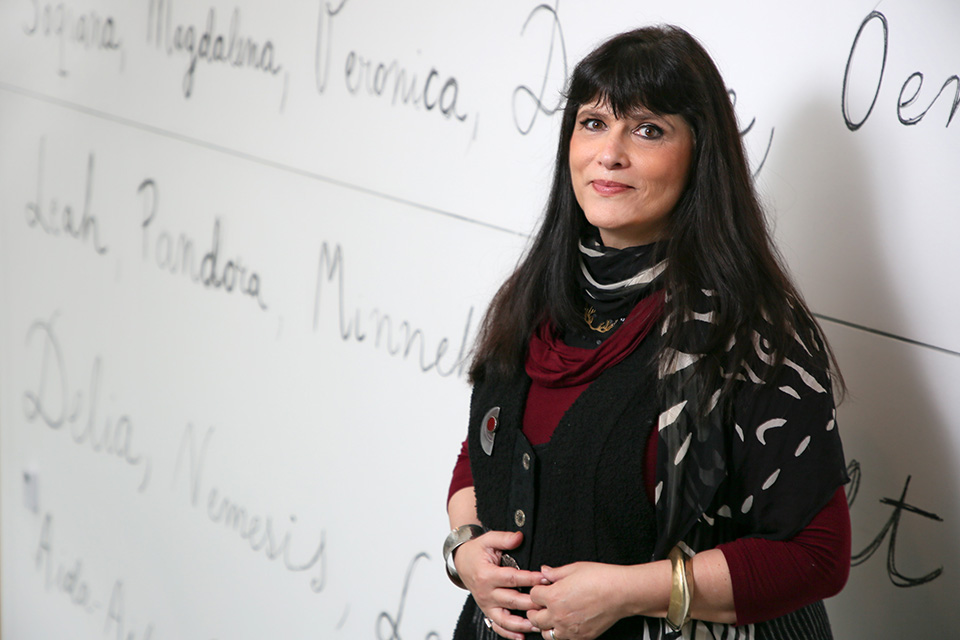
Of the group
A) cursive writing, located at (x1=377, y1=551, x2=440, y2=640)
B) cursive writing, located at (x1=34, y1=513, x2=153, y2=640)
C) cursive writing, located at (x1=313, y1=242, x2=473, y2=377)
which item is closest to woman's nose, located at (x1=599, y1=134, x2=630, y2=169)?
cursive writing, located at (x1=313, y1=242, x2=473, y2=377)

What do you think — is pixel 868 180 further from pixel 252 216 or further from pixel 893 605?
pixel 252 216

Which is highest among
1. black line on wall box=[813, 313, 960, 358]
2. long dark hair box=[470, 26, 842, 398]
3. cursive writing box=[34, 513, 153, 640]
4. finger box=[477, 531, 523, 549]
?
long dark hair box=[470, 26, 842, 398]

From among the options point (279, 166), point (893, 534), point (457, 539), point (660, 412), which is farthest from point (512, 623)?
point (279, 166)

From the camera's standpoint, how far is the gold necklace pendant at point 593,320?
86 cm

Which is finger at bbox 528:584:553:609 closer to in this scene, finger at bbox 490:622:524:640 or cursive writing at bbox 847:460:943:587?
finger at bbox 490:622:524:640

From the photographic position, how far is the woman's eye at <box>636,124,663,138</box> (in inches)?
32.0

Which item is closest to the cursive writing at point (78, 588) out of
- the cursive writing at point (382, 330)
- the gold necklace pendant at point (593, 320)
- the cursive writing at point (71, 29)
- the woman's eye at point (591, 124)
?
the cursive writing at point (382, 330)

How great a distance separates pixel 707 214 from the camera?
80 cm

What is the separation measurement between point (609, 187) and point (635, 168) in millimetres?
30

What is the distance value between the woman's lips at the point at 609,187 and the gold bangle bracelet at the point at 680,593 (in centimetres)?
33

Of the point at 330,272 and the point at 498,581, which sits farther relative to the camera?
the point at 330,272

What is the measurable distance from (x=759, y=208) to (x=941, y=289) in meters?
0.20

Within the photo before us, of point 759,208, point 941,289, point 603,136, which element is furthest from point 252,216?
point 941,289

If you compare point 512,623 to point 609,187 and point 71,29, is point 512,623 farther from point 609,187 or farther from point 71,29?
point 71,29
